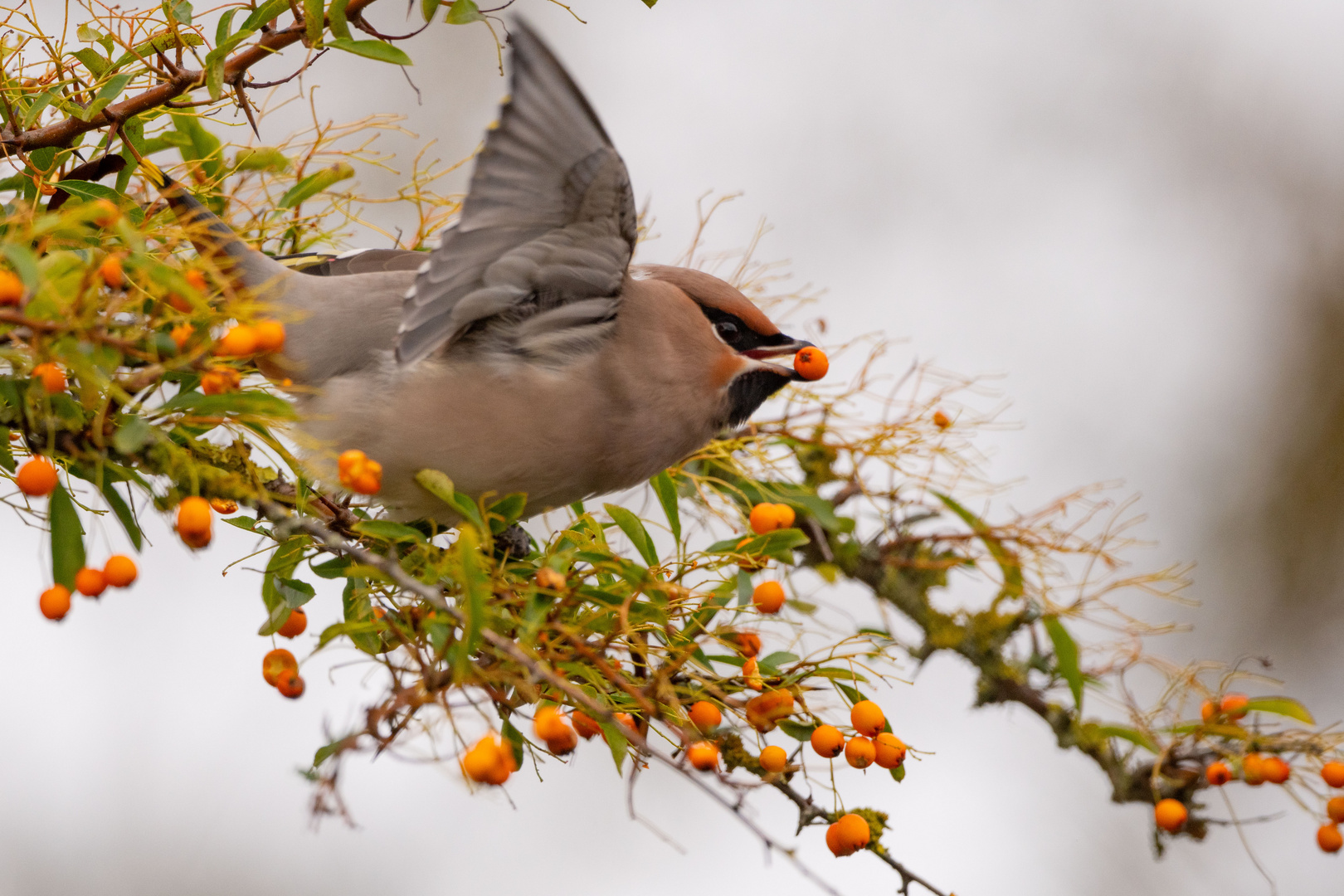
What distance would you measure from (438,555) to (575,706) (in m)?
0.32

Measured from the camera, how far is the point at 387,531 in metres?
1.68

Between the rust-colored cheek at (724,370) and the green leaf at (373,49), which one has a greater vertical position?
the green leaf at (373,49)

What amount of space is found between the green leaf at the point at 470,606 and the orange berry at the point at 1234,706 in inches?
62.8

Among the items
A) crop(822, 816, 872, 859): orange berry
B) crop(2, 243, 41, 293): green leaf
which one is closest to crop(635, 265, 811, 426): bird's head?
crop(822, 816, 872, 859): orange berry

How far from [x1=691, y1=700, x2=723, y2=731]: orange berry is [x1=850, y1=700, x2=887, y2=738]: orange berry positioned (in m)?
0.20

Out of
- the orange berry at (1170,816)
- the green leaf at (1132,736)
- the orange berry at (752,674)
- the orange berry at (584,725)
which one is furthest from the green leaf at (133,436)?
the orange berry at (1170,816)

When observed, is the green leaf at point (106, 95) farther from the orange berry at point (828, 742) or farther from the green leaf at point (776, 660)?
the orange berry at point (828, 742)

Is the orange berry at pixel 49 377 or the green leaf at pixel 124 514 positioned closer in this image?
the orange berry at pixel 49 377

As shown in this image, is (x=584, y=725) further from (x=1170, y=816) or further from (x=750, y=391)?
(x=1170, y=816)

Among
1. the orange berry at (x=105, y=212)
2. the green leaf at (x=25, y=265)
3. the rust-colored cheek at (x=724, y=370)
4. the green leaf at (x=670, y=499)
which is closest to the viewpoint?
the green leaf at (x=25, y=265)

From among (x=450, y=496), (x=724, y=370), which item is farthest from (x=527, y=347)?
(x=450, y=496)

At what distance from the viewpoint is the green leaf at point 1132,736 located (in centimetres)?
233

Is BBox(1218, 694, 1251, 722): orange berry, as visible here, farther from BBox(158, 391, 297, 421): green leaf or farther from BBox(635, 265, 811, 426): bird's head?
BBox(158, 391, 297, 421): green leaf

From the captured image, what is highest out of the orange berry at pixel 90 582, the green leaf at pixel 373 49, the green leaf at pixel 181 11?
the green leaf at pixel 373 49
